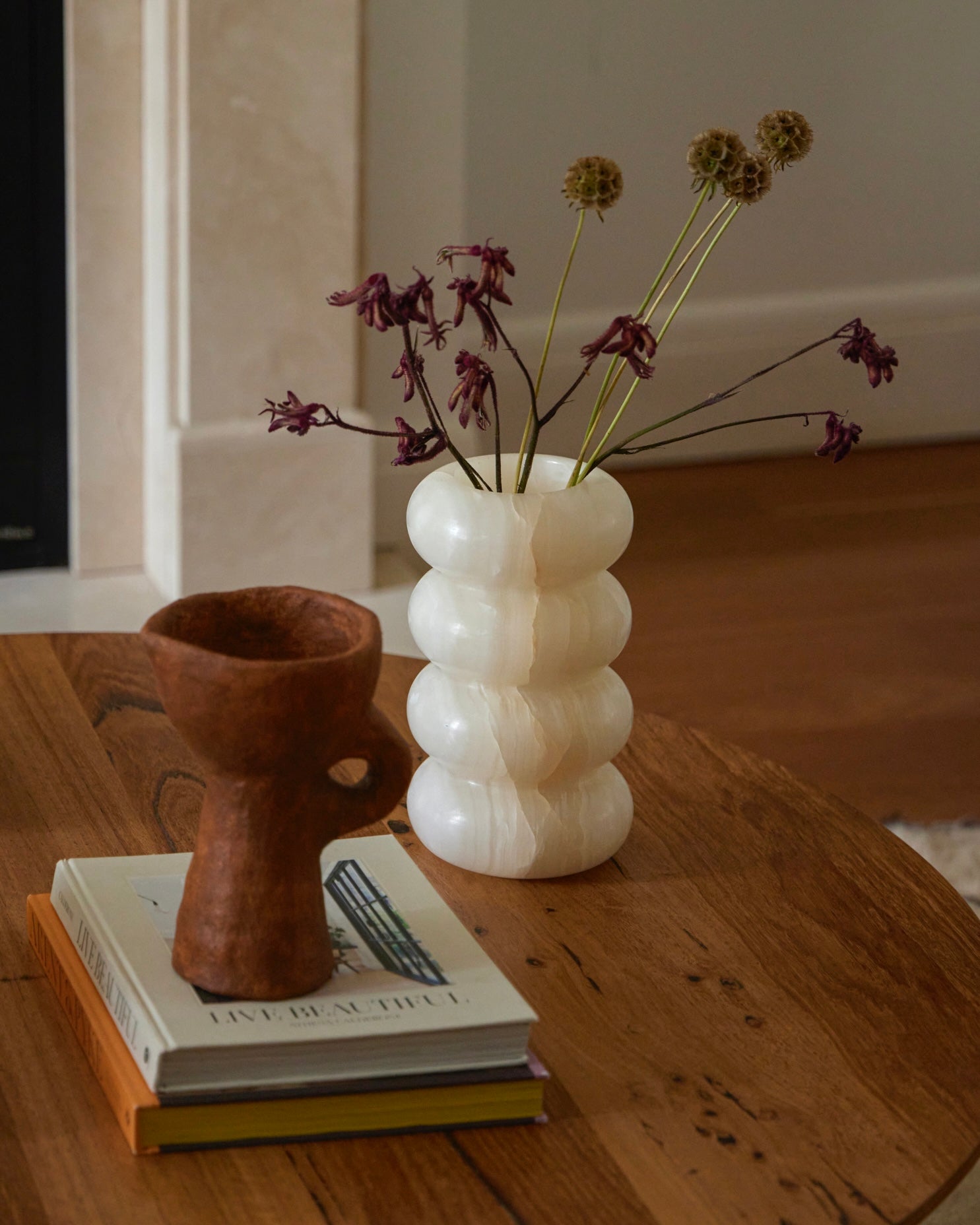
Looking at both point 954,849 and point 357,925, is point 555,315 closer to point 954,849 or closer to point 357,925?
point 357,925

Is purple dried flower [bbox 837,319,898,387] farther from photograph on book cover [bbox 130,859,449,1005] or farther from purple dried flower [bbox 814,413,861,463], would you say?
photograph on book cover [bbox 130,859,449,1005]

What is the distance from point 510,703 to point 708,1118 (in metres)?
0.26

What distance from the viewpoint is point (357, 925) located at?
0.76 meters

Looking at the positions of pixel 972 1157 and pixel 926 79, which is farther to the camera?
pixel 926 79

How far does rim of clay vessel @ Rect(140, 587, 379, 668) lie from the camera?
705mm

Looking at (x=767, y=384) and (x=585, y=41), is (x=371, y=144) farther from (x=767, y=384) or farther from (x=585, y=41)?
(x=767, y=384)

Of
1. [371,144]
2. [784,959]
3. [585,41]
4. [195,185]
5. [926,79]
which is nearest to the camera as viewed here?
[784,959]

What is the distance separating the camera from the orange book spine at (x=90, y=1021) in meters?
0.65

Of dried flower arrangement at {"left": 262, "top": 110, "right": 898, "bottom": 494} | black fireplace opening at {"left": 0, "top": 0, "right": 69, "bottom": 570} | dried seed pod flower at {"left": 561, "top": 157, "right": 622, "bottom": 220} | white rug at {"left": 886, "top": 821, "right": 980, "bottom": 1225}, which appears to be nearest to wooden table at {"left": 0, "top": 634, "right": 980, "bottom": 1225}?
dried flower arrangement at {"left": 262, "top": 110, "right": 898, "bottom": 494}

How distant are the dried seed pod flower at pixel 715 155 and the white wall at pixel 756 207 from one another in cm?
197

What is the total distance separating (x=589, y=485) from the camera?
0.86m

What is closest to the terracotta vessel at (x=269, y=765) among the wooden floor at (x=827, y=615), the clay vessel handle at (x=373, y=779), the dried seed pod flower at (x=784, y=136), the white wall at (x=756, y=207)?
the clay vessel handle at (x=373, y=779)

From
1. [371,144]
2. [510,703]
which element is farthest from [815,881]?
[371,144]

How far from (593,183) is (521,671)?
0.26 metres
